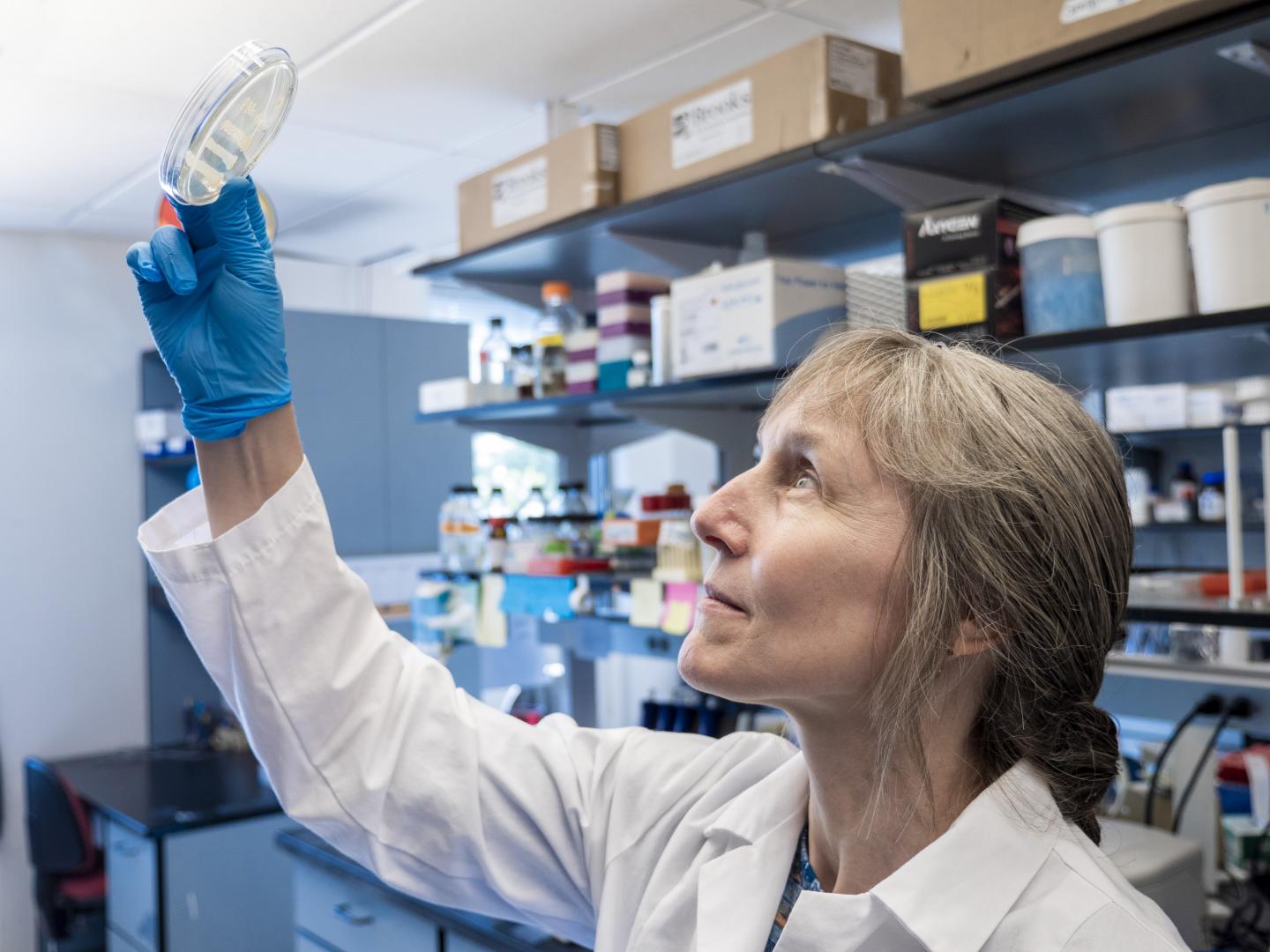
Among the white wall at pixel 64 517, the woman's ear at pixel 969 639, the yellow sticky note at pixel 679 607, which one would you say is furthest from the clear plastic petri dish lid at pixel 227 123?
the white wall at pixel 64 517

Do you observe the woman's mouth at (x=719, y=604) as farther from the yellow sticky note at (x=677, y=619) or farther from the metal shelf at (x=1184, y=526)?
the metal shelf at (x=1184, y=526)

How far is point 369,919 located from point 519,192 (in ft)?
5.39

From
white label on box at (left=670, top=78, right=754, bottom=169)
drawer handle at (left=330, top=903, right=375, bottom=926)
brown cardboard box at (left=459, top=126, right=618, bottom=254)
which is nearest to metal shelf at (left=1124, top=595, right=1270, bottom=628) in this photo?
white label on box at (left=670, top=78, right=754, bottom=169)

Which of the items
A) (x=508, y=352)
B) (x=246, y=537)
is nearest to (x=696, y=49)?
(x=508, y=352)

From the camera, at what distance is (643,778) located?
123 centimetres

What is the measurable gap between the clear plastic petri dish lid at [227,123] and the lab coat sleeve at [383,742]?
290mm

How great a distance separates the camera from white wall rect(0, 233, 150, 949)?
407cm

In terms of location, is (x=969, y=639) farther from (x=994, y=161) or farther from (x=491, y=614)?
(x=491, y=614)

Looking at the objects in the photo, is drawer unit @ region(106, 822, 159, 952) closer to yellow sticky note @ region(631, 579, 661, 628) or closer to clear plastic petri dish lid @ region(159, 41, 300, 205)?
yellow sticky note @ region(631, 579, 661, 628)

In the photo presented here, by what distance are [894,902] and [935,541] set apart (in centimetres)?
30

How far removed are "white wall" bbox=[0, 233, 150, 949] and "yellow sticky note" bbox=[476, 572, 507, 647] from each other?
2.20 metres

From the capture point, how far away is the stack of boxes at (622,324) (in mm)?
2328

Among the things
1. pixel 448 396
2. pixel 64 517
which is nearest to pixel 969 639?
pixel 448 396

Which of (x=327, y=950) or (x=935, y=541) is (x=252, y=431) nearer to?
(x=935, y=541)
